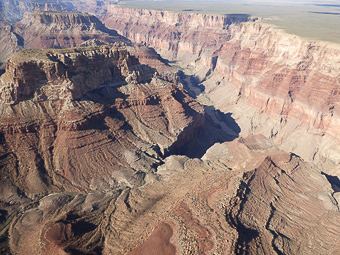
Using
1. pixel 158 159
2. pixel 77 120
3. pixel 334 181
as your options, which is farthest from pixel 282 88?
pixel 77 120

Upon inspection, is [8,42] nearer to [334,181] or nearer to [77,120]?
[77,120]

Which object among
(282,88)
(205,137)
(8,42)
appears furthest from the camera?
(8,42)

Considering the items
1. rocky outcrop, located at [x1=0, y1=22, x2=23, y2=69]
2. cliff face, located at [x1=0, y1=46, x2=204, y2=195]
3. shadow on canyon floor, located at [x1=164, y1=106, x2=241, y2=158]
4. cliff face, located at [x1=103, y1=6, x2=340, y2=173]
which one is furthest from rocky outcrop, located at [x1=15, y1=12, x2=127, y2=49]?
shadow on canyon floor, located at [x1=164, y1=106, x2=241, y2=158]

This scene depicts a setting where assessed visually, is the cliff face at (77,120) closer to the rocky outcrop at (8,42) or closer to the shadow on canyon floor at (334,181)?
the shadow on canyon floor at (334,181)

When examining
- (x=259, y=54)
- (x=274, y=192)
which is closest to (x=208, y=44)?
(x=259, y=54)

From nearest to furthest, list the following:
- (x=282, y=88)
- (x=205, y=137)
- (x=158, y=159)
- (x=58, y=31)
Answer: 1. (x=158, y=159)
2. (x=205, y=137)
3. (x=282, y=88)
4. (x=58, y=31)

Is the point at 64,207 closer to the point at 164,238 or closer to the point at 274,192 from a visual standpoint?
the point at 164,238

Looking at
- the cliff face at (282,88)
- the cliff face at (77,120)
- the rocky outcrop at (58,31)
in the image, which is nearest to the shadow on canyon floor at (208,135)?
the cliff face at (77,120)

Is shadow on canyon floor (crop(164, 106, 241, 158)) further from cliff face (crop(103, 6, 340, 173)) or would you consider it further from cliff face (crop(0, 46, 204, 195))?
cliff face (crop(103, 6, 340, 173))
